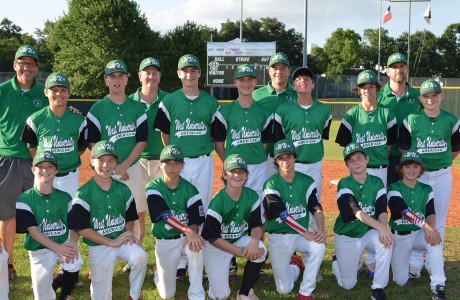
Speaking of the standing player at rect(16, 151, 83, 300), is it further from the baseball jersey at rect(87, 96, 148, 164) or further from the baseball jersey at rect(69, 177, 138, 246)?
the baseball jersey at rect(87, 96, 148, 164)

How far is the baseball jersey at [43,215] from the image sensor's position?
3846 millimetres

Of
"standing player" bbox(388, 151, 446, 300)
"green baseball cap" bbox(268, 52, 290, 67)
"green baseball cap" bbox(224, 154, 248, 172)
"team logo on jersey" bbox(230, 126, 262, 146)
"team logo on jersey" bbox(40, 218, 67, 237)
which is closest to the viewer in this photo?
"team logo on jersey" bbox(40, 218, 67, 237)

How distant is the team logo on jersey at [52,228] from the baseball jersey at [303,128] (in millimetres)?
2117

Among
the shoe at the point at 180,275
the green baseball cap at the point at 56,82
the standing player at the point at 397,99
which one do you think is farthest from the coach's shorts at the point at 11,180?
the standing player at the point at 397,99

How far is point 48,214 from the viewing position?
3928 millimetres

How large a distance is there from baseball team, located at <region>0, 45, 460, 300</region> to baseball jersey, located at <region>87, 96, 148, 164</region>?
10mm

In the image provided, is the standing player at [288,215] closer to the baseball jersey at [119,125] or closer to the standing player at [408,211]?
the standing player at [408,211]

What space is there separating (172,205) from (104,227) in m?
0.58

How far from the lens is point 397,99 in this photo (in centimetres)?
528

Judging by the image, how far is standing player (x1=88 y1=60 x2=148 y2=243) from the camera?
4.68 metres

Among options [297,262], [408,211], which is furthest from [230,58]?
[408,211]

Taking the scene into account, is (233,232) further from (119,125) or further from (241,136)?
(119,125)

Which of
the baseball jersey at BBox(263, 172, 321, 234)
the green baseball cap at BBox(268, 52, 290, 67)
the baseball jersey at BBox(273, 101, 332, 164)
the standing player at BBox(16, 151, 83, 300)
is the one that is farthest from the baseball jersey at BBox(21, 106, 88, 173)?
the green baseball cap at BBox(268, 52, 290, 67)

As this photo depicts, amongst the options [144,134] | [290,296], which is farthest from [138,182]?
[290,296]
